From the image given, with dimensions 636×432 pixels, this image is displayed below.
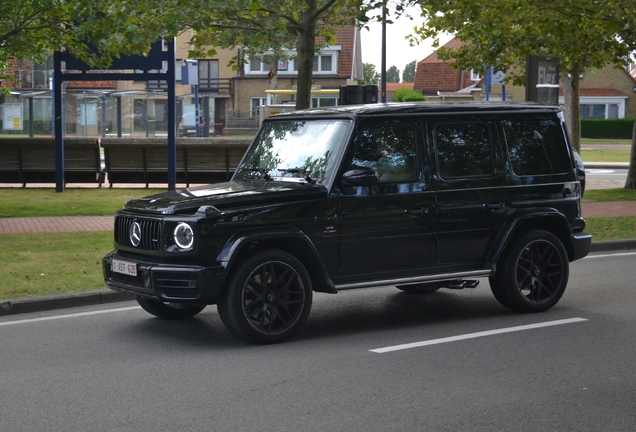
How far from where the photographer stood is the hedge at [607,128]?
213 feet

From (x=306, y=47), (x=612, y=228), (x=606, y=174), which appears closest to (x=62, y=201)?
(x=306, y=47)

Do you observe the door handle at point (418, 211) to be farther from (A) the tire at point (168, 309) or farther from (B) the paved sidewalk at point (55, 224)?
(B) the paved sidewalk at point (55, 224)

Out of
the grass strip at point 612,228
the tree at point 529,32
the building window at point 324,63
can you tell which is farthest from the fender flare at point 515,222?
the building window at point 324,63

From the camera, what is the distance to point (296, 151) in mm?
9008

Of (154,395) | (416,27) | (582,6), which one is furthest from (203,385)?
(416,27)

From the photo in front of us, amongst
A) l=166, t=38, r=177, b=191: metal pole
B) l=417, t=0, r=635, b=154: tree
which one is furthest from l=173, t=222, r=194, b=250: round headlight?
l=166, t=38, r=177, b=191: metal pole

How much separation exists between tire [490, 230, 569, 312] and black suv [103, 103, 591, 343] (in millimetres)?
13

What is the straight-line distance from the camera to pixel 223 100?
7581 centimetres

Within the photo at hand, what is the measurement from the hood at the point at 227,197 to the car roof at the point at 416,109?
0.78 metres

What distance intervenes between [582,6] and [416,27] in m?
10.1

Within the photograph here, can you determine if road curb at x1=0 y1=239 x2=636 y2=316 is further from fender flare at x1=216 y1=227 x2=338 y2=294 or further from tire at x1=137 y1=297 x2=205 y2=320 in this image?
fender flare at x1=216 y1=227 x2=338 y2=294

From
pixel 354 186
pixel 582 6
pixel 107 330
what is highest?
pixel 582 6

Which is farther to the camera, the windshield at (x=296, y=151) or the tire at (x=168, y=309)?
the tire at (x=168, y=309)

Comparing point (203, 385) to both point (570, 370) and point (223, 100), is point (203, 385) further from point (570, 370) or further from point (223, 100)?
point (223, 100)
